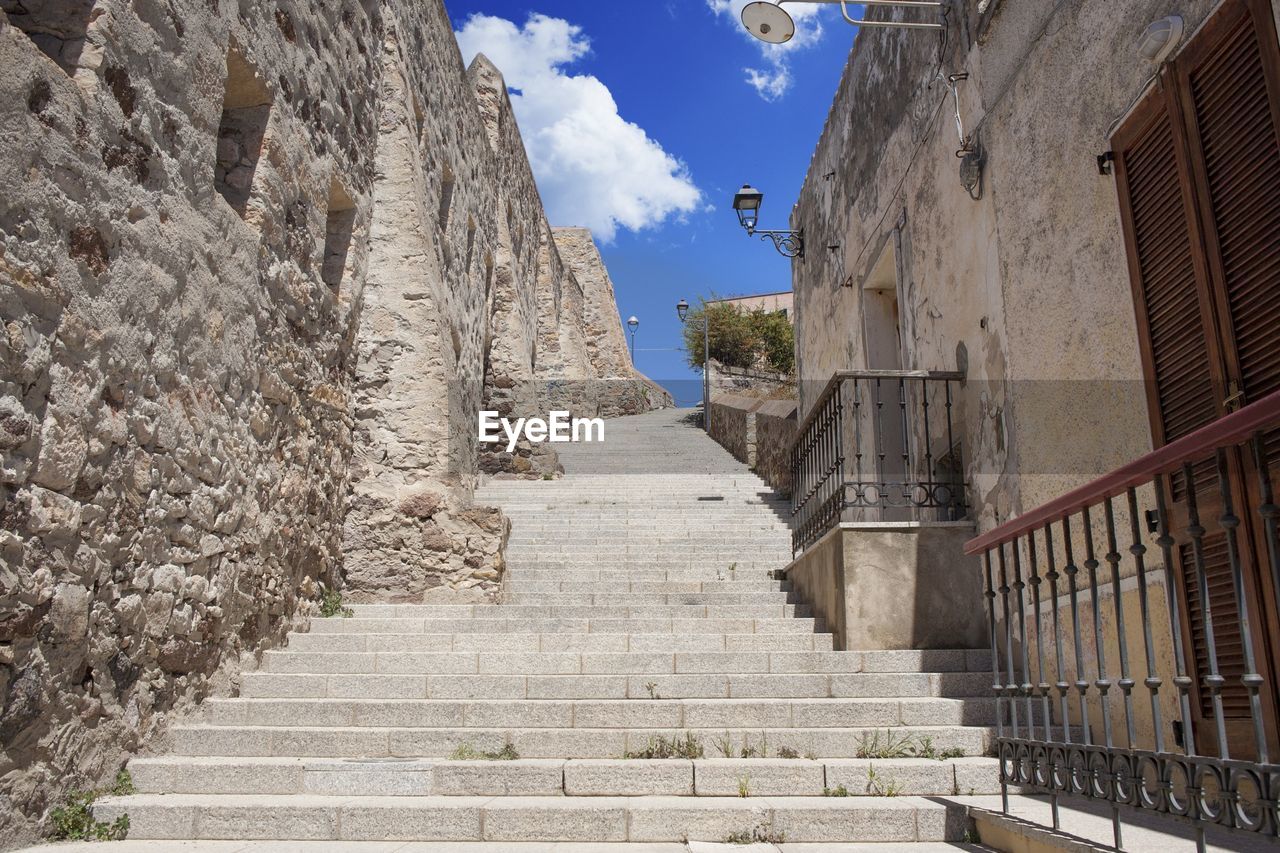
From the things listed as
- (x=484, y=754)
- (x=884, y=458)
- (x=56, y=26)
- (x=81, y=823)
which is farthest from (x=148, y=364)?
(x=884, y=458)

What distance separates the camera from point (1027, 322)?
4914 millimetres

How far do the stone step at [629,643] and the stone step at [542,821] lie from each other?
1923mm

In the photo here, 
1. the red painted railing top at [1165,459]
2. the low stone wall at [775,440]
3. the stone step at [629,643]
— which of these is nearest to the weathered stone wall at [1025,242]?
the red painted railing top at [1165,459]

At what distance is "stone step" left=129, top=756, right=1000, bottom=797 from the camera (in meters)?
3.78

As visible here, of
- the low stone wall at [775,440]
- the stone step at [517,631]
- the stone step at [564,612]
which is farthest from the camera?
the low stone wall at [775,440]

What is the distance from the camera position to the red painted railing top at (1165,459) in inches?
83.6

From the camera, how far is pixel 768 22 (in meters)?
6.38

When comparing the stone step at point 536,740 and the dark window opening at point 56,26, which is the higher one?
the dark window opening at point 56,26

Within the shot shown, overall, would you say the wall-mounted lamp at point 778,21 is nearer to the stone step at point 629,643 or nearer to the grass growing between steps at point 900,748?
the stone step at point 629,643

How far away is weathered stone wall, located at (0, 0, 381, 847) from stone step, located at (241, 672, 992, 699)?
0.86 m

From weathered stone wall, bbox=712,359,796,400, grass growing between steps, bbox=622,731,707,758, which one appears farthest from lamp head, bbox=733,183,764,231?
weathered stone wall, bbox=712,359,796,400

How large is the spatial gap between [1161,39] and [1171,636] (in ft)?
6.97

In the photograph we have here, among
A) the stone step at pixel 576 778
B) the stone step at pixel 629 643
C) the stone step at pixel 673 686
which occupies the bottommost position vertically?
the stone step at pixel 576 778

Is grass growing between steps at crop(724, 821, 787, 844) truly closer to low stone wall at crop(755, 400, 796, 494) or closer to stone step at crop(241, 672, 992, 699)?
stone step at crop(241, 672, 992, 699)
